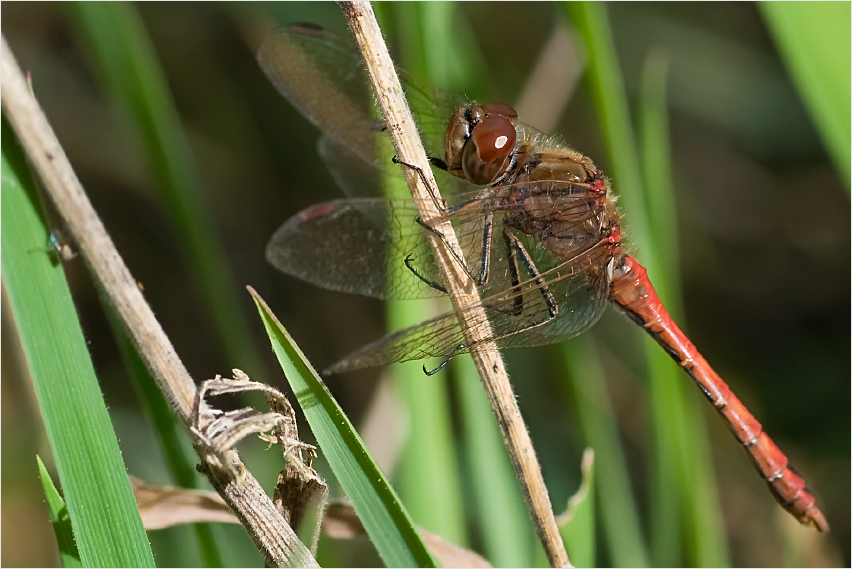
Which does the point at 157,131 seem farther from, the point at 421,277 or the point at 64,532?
the point at 64,532

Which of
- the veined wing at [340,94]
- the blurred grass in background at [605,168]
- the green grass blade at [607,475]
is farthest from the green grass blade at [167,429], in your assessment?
the blurred grass in background at [605,168]

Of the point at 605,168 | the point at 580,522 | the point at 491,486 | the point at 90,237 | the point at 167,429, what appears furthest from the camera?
the point at 605,168

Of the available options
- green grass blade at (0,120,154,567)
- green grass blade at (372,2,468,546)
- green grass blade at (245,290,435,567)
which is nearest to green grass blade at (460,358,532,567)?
green grass blade at (372,2,468,546)

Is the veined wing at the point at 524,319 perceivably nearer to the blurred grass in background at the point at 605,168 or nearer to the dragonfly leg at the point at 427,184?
the dragonfly leg at the point at 427,184

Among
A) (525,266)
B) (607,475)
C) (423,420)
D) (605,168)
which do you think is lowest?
→ (607,475)

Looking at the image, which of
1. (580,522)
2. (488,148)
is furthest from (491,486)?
(488,148)

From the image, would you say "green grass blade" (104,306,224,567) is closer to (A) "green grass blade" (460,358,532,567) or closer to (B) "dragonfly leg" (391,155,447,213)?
(B) "dragonfly leg" (391,155,447,213)
